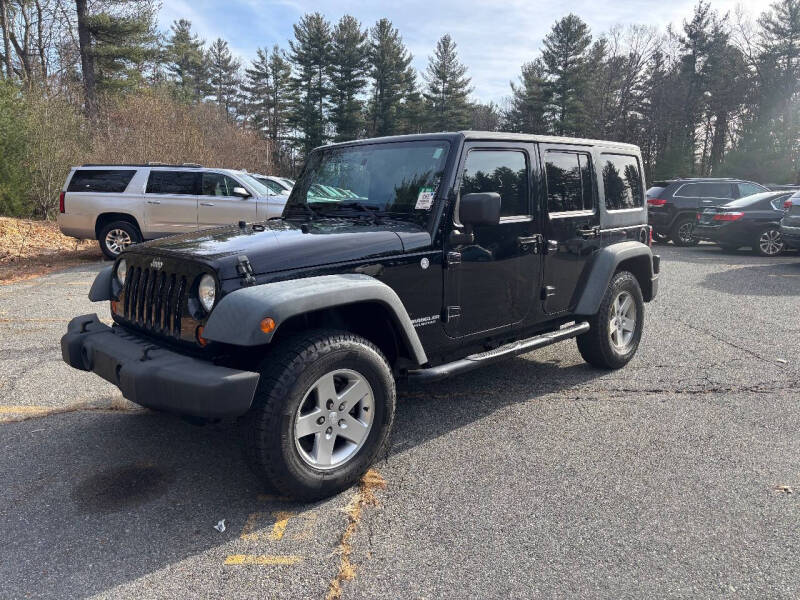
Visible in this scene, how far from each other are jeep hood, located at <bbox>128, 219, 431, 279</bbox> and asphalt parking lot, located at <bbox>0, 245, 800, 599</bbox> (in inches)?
49.2

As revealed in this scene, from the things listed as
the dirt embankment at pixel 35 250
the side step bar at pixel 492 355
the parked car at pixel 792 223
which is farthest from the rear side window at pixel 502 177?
the parked car at pixel 792 223

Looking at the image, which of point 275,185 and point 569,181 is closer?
point 569,181

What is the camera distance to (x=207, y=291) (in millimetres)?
3035

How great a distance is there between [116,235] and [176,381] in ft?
35.1

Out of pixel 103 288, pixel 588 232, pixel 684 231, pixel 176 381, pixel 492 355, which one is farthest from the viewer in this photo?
pixel 684 231

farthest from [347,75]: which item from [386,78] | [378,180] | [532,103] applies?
[378,180]

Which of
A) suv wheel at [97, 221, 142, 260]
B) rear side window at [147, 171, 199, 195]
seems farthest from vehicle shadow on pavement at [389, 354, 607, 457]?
suv wheel at [97, 221, 142, 260]

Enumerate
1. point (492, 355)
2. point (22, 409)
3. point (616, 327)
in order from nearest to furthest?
point (492, 355)
point (22, 409)
point (616, 327)

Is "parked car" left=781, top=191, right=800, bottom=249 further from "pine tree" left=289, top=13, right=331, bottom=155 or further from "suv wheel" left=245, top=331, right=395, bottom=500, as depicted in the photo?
"pine tree" left=289, top=13, right=331, bottom=155

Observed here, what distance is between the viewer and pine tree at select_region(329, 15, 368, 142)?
146 feet

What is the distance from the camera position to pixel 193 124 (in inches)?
1000

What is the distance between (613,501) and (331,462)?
1.49 meters

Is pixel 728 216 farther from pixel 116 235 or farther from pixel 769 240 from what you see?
pixel 116 235

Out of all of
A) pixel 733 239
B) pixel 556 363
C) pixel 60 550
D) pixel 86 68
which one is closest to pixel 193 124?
pixel 86 68
